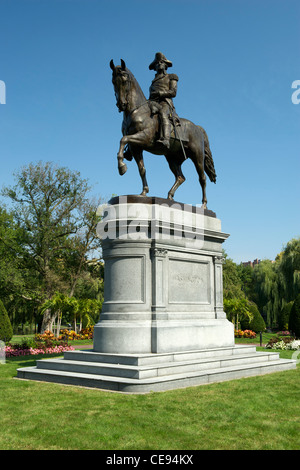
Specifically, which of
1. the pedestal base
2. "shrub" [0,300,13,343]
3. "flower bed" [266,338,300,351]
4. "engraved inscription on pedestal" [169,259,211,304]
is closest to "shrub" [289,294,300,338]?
"flower bed" [266,338,300,351]

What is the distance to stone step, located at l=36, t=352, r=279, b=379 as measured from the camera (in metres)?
9.20

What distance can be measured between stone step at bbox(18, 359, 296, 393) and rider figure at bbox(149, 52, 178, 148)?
616 cm

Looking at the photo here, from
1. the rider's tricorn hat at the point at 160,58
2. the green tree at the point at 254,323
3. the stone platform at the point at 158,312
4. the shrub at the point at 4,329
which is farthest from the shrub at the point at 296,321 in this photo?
the rider's tricorn hat at the point at 160,58

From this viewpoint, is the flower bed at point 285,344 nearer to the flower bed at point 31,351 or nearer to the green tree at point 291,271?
the flower bed at point 31,351

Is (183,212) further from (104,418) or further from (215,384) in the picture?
(104,418)

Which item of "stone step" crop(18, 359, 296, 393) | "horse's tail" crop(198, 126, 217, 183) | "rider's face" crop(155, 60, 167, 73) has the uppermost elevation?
"rider's face" crop(155, 60, 167, 73)

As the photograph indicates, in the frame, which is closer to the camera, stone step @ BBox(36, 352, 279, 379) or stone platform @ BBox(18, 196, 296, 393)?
stone step @ BBox(36, 352, 279, 379)

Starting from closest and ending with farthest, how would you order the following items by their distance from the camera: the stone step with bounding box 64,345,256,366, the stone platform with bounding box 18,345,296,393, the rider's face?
the stone platform with bounding box 18,345,296,393 → the stone step with bounding box 64,345,256,366 → the rider's face

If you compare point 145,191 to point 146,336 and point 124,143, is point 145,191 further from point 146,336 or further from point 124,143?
point 146,336

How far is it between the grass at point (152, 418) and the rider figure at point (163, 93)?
272 inches

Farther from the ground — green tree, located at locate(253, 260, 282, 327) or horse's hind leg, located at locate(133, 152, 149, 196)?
horse's hind leg, located at locate(133, 152, 149, 196)

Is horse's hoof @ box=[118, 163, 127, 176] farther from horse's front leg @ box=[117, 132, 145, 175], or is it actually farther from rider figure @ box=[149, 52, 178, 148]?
rider figure @ box=[149, 52, 178, 148]

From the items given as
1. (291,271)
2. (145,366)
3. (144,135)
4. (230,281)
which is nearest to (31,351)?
(145,366)
